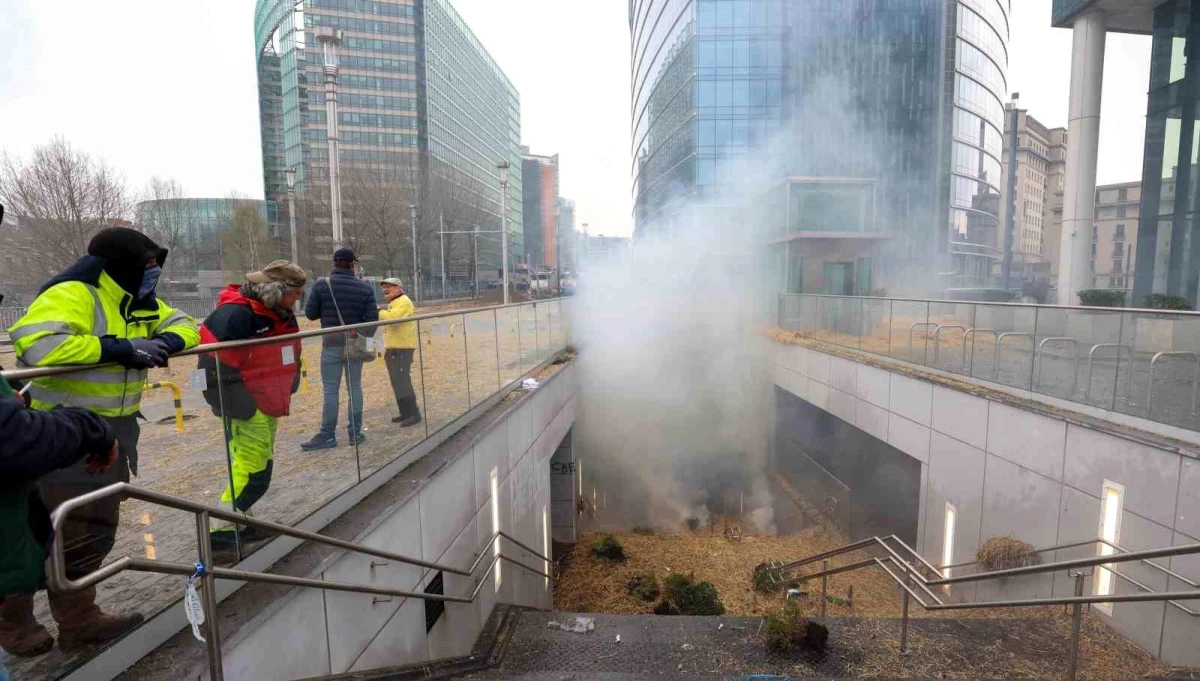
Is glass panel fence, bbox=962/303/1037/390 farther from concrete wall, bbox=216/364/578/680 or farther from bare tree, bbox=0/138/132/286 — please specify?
bare tree, bbox=0/138/132/286

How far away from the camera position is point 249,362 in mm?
2844

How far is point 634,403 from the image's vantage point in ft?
46.7

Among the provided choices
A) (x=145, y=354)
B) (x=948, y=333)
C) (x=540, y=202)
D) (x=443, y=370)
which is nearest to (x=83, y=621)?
(x=145, y=354)

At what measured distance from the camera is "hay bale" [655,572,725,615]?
A: 7.65 m

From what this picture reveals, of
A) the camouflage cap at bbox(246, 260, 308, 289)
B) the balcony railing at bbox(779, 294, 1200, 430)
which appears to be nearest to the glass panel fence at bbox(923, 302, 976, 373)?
the balcony railing at bbox(779, 294, 1200, 430)

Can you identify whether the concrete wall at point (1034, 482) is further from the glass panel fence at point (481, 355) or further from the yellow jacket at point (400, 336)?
the yellow jacket at point (400, 336)

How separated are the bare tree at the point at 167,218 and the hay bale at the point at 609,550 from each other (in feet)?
64.2

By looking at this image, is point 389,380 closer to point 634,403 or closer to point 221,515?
point 221,515

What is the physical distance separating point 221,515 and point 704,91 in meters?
32.0

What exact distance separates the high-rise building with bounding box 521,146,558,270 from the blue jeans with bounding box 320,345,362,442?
312 feet

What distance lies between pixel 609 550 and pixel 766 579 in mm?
2923

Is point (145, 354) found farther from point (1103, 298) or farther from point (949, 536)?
point (1103, 298)

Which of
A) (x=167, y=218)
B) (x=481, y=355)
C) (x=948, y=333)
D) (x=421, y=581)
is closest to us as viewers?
(x=421, y=581)

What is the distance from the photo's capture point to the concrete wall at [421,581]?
2596 millimetres
